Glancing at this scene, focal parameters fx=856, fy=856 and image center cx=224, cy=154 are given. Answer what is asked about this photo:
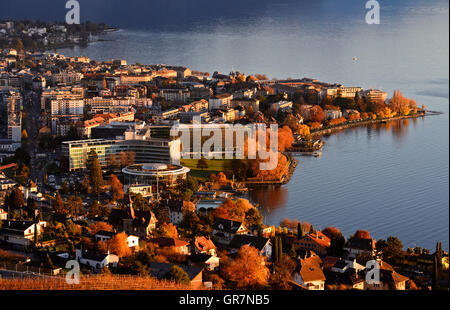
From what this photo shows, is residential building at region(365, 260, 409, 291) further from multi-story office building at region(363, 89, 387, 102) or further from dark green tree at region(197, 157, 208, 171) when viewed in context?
multi-story office building at region(363, 89, 387, 102)

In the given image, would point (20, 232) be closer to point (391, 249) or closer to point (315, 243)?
point (315, 243)

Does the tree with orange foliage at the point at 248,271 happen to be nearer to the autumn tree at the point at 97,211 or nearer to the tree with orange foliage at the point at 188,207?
the tree with orange foliage at the point at 188,207

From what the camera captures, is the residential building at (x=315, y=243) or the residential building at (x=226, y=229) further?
the residential building at (x=226, y=229)

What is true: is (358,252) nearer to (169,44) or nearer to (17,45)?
(17,45)

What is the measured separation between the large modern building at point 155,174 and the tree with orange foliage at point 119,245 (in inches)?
94.4

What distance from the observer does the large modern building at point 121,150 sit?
8344 millimetres

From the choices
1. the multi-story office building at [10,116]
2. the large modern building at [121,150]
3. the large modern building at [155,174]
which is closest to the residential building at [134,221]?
the large modern building at [155,174]

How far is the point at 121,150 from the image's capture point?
28.1ft

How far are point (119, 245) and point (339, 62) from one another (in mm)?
12712

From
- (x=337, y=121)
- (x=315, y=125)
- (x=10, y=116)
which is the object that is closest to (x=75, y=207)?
(x=10, y=116)

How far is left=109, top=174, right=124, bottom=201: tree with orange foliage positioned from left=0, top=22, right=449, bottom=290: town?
2 centimetres

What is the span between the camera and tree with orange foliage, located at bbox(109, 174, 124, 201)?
689 cm

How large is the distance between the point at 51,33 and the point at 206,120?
41.1 ft

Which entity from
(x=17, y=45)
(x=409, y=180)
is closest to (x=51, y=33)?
(x=17, y=45)
